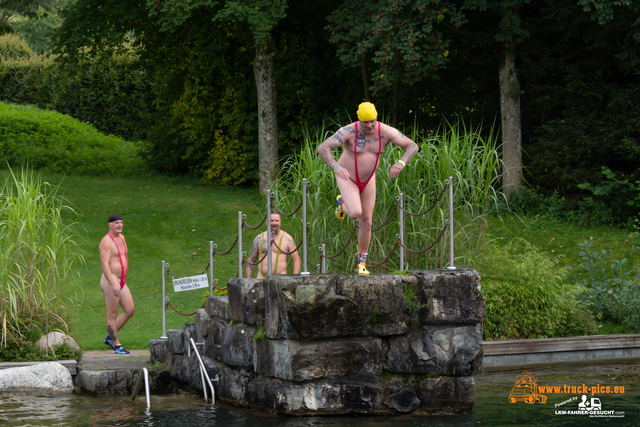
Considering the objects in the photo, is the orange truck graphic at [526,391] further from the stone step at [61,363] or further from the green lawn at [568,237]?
the green lawn at [568,237]

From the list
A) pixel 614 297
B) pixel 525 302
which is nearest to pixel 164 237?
pixel 525 302

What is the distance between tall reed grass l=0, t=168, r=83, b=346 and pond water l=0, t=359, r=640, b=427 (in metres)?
1.02

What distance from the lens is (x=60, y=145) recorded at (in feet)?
85.6

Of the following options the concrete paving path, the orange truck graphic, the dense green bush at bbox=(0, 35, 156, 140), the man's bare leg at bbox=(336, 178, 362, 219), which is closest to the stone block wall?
the man's bare leg at bbox=(336, 178, 362, 219)

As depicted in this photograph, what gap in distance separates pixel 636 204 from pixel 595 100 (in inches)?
98.5

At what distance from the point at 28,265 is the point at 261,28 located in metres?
9.75

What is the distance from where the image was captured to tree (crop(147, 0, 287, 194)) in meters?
16.7

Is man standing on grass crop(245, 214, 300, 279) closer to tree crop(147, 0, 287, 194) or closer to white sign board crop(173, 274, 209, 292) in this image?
white sign board crop(173, 274, 209, 292)

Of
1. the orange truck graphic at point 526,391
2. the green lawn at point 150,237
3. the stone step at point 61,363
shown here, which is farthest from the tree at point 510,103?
the stone step at point 61,363

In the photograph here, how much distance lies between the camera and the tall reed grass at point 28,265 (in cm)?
832

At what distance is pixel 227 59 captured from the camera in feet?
72.1

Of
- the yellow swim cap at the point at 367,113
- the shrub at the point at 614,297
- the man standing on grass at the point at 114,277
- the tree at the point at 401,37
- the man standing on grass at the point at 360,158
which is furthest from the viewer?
the tree at the point at 401,37

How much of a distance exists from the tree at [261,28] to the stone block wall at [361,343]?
9.87m

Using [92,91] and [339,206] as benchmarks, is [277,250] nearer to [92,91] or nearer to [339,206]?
[339,206]
